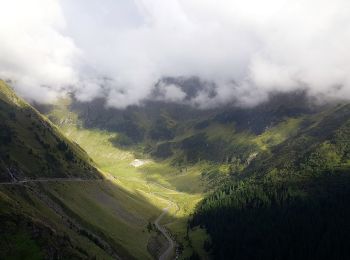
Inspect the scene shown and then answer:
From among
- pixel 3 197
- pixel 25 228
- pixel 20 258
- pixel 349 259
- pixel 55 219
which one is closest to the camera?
pixel 20 258

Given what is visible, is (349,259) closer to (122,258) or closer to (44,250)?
(122,258)

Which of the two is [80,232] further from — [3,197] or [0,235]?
[0,235]

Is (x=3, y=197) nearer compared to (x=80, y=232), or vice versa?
(x=3, y=197)

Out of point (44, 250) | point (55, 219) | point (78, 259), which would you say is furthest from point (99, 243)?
point (44, 250)

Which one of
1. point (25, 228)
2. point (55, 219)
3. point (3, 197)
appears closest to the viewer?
point (25, 228)

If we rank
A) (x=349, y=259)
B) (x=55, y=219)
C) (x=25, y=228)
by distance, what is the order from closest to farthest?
(x=25, y=228), (x=55, y=219), (x=349, y=259)

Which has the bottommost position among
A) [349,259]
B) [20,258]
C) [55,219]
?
[20,258]

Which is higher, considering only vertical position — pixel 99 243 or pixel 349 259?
pixel 349 259

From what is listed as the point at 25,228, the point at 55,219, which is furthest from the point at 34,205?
the point at 25,228

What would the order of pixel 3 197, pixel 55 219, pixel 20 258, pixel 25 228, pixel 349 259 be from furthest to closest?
1. pixel 349 259
2. pixel 55 219
3. pixel 3 197
4. pixel 25 228
5. pixel 20 258
